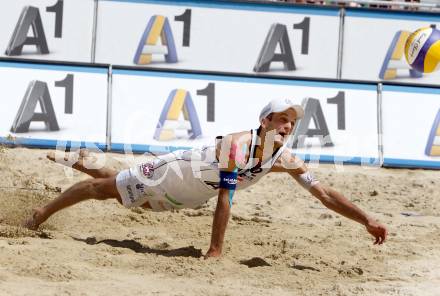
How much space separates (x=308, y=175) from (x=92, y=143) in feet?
13.6

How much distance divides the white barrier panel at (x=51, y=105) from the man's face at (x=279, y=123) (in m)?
4.50

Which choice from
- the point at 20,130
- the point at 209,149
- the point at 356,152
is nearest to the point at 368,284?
the point at 209,149

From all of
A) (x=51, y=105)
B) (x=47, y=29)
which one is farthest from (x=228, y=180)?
(x=47, y=29)

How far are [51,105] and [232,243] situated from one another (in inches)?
166

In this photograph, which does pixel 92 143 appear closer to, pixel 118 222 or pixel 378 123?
Result: pixel 118 222

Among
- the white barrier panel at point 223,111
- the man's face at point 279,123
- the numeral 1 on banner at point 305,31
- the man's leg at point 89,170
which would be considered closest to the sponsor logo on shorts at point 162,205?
the man's leg at point 89,170

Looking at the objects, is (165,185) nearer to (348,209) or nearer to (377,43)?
(348,209)

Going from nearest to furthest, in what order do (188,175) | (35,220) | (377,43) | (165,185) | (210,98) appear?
1. (188,175)
2. (165,185)
3. (35,220)
4. (210,98)
5. (377,43)

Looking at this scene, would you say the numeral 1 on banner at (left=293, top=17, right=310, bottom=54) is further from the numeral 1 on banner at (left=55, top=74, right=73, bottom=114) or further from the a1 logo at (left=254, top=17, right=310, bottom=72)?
the numeral 1 on banner at (left=55, top=74, right=73, bottom=114)

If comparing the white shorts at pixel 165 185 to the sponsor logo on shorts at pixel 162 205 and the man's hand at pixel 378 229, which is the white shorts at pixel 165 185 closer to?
the sponsor logo on shorts at pixel 162 205

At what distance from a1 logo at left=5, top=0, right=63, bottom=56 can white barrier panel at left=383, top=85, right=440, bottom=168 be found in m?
4.30

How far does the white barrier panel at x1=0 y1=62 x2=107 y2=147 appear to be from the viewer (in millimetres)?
10305

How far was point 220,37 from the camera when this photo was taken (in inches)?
442

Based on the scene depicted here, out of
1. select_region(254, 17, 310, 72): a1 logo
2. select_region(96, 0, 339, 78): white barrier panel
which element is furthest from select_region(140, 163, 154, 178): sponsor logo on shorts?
select_region(254, 17, 310, 72): a1 logo
